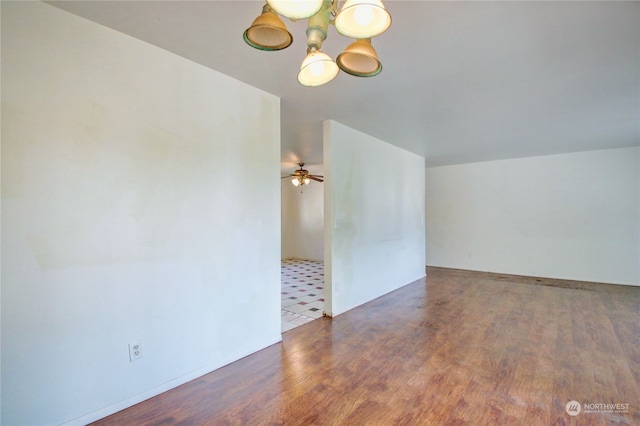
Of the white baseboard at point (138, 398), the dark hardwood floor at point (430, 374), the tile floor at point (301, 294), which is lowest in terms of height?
the tile floor at point (301, 294)

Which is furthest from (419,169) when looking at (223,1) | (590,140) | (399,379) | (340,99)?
(223,1)

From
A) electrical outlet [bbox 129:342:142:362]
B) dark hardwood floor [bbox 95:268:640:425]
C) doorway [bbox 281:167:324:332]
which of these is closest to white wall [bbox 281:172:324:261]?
doorway [bbox 281:167:324:332]

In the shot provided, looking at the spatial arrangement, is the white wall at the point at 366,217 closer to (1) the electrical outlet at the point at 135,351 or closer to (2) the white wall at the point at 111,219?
(2) the white wall at the point at 111,219

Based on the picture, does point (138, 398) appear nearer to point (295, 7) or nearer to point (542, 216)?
point (295, 7)

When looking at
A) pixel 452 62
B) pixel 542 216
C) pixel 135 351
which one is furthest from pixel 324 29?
pixel 542 216

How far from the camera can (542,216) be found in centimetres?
591

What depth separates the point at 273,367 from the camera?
245 centimetres

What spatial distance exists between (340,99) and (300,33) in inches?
45.7

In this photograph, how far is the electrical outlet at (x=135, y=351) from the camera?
6.35 feet

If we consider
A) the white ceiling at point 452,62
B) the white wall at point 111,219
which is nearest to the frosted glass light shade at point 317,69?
the white ceiling at point 452,62

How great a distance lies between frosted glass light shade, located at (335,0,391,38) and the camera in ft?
3.84

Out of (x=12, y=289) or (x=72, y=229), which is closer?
(x=12, y=289)

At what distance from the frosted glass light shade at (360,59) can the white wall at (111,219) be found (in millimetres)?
1451

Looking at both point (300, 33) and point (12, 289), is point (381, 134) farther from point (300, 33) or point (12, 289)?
point (12, 289)
